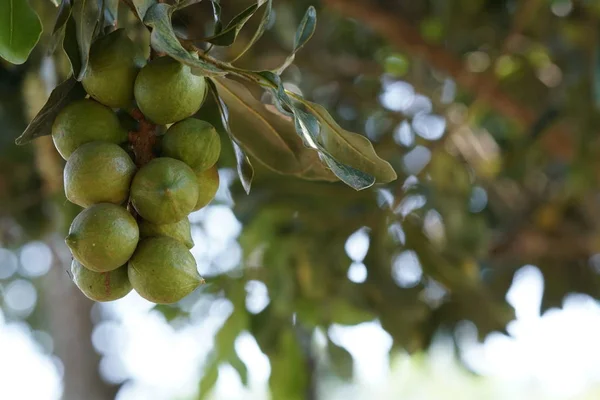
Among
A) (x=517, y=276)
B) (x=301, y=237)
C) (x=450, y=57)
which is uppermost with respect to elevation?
(x=450, y=57)

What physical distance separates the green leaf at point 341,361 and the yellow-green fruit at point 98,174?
1.42 metres

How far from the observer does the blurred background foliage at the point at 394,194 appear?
86.5 inches

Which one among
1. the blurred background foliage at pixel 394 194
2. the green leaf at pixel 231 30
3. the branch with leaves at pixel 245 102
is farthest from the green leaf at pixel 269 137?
the blurred background foliage at pixel 394 194

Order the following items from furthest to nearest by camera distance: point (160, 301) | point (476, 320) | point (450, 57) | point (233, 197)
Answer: point (450, 57) < point (476, 320) < point (233, 197) < point (160, 301)

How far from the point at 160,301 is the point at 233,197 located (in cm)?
137

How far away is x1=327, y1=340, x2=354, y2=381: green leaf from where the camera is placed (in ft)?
7.03

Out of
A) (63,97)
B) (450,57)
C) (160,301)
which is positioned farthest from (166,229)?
(450,57)

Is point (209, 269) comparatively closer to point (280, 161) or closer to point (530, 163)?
point (530, 163)

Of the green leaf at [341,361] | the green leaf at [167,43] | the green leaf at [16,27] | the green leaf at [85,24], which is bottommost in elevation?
the green leaf at [341,361]

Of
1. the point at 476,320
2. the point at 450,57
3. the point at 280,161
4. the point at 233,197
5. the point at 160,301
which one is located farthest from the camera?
the point at 450,57

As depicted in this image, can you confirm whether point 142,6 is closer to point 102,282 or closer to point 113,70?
point 113,70

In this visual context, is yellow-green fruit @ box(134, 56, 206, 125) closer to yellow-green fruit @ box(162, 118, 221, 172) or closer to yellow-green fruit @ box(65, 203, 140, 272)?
yellow-green fruit @ box(162, 118, 221, 172)

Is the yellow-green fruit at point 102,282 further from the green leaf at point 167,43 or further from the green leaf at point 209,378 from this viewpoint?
the green leaf at point 209,378

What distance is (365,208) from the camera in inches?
89.1
